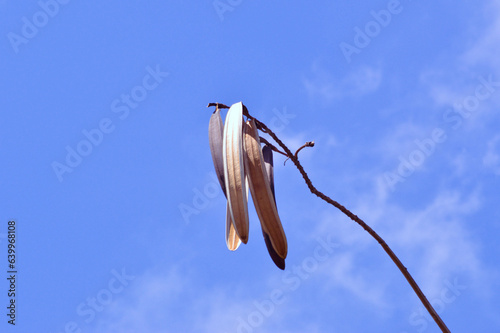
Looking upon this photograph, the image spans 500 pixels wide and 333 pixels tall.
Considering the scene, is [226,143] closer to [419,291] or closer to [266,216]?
[266,216]

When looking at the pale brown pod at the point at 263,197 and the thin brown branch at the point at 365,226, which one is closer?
the pale brown pod at the point at 263,197

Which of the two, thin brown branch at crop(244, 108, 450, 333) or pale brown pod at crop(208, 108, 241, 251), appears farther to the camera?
thin brown branch at crop(244, 108, 450, 333)

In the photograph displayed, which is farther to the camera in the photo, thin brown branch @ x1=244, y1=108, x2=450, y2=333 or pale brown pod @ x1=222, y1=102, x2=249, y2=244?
thin brown branch @ x1=244, y1=108, x2=450, y2=333

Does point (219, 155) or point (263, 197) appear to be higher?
point (219, 155)

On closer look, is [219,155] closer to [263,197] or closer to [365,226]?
[263,197]

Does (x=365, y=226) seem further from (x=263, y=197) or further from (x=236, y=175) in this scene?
(x=236, y=175)

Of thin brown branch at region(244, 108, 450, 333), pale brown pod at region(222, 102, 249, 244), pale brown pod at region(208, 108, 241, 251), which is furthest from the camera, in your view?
thin brown branch at region(244, 108, 450, 333)

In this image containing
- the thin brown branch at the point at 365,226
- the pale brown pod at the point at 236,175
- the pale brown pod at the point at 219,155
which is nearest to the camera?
the pale brown pod at the point at 236,175

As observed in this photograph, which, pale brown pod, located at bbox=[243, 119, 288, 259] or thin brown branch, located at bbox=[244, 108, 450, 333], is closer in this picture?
pale brown pod, located at bbox=[243, 119, 288, 259]

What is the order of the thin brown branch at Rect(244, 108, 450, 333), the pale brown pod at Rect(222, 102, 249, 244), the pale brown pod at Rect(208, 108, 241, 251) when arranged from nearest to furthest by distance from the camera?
the pale brown pod at Rect(222, 102, 249, 244)
the pale brown pod at Rect(208, 108, 241, 251)
the thin brown branch at Rect(244, 108, 450, 333)

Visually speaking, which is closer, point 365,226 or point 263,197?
point 263,197

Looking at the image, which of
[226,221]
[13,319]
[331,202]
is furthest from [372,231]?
[13,319]

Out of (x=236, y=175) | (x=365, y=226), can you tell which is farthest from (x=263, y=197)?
(x=365, y=226)
